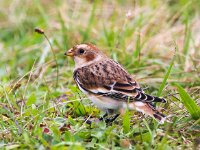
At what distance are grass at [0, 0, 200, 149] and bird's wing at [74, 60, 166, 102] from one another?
17 cm

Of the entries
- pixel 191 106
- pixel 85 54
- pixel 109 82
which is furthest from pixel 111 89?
pixel 85 54

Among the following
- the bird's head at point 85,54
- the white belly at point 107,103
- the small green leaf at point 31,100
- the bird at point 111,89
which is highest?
the bird's head at point 85,54

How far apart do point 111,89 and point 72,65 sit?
2.36m

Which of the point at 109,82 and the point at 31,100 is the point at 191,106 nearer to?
the point at 109,82

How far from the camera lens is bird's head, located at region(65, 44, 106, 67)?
6.00 m

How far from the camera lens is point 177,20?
931 centimetres

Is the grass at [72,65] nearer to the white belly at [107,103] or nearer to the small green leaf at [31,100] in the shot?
the small green leaf at [31,100]

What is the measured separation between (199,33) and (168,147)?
407 centimetres

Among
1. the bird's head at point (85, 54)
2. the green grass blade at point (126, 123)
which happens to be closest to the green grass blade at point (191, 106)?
the green grass blade at point (126, 123)

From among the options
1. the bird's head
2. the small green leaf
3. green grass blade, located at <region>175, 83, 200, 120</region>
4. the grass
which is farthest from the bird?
the small green leaf

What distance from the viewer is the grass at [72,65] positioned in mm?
5000

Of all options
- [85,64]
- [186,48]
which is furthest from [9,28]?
[85,64]

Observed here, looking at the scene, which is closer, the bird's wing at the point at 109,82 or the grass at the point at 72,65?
the grass at the point at 72,65

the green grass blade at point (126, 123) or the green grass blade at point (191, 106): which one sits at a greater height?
the green grass blade at point (191, 106)
